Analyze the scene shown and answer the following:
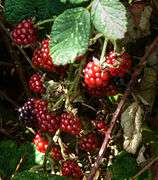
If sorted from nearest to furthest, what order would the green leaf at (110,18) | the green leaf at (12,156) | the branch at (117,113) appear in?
the green leaf at (110,18)
the branch at (117,113)
the green leaf at (12,156)

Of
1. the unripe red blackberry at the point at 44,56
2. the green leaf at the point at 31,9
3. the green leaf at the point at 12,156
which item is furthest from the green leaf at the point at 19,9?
the green leaf at the point at 12,156

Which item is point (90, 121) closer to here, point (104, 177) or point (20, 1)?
point (104, 177)

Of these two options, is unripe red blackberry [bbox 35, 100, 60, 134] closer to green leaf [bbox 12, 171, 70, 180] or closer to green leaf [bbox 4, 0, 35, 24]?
green leaf [bbox 12, 171, 70, 180]

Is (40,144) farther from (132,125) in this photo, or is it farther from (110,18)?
(110,18)

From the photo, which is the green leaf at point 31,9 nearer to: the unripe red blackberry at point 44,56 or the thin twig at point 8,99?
the unripe red blackberry at point 44,56

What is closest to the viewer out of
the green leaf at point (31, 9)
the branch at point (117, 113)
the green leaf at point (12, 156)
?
the branch at point (117, 113)

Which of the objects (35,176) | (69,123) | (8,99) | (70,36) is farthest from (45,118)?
(8,99)

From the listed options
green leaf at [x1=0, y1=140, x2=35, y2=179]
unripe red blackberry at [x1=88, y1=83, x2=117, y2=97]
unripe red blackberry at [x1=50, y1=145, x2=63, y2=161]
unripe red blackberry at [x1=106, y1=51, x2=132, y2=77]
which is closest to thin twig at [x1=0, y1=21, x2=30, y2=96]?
green leaf at [x1=0, y1=140, x2=35, y2=179]
